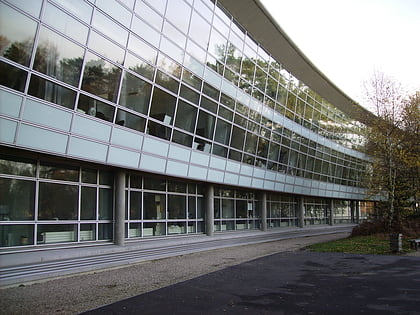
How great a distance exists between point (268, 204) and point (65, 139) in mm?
19488

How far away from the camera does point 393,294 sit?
8.22 metres

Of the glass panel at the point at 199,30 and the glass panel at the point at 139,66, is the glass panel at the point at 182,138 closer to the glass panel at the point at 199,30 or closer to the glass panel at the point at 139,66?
the glass panel at the point at 139,66

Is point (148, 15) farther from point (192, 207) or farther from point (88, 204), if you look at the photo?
point (192, 207)

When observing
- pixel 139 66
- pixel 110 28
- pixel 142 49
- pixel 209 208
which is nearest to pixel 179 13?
pixel 142 49

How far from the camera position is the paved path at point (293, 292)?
7223mm

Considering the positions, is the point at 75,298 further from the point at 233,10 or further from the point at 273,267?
the point at 233,10

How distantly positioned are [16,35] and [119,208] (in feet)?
22.6

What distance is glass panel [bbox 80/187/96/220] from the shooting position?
44.6 feet

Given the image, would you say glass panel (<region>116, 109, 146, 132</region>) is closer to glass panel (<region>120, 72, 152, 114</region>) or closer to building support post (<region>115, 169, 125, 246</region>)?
glass panel (<region>120, 72, 152, 114</region>)

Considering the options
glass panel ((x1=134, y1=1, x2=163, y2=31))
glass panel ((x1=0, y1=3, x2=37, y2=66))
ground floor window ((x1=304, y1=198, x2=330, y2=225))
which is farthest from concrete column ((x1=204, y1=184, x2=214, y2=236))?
ground floor window ((x1=304, y1=198, x2=330, y2=225))

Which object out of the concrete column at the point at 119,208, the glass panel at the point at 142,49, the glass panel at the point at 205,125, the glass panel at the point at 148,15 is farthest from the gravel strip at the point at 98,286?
the glass panel at the point at 148,15

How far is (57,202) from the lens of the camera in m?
12.6

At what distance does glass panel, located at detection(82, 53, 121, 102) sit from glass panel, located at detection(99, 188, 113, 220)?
355 centimetres

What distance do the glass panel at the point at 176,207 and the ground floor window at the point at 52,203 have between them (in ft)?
12.8
